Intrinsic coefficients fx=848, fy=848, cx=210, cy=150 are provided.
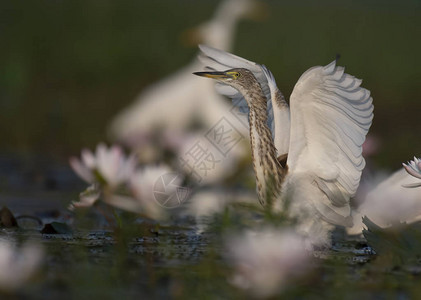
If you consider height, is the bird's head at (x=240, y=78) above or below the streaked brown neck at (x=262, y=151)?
above

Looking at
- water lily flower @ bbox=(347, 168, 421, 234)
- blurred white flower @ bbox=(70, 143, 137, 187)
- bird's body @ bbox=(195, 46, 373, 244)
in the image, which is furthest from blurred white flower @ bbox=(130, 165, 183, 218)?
water lily flower @ bbox=(347, 168, 421, 234)

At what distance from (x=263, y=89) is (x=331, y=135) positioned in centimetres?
81

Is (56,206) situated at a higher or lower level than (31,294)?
higher

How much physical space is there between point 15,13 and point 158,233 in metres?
12.5

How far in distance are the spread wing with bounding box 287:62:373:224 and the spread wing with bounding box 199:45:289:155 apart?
1.44 feet

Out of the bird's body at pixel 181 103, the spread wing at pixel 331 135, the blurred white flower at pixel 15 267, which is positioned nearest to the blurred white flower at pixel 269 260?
the blurred white flower at pixel 15 267

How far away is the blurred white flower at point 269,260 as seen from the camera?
7.11 ft

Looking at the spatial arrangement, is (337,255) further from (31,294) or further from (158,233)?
(31,294)

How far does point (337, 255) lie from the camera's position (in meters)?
3.58

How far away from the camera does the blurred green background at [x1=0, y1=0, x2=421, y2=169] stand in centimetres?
901

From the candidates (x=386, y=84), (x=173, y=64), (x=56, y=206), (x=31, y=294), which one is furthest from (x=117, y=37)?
(x=31, y=294)

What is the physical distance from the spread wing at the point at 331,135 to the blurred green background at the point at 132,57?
3296 mm

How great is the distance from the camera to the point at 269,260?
2172mm

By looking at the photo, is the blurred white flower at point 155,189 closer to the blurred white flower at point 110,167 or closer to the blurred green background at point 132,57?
the blurred white flower at point 110,167
